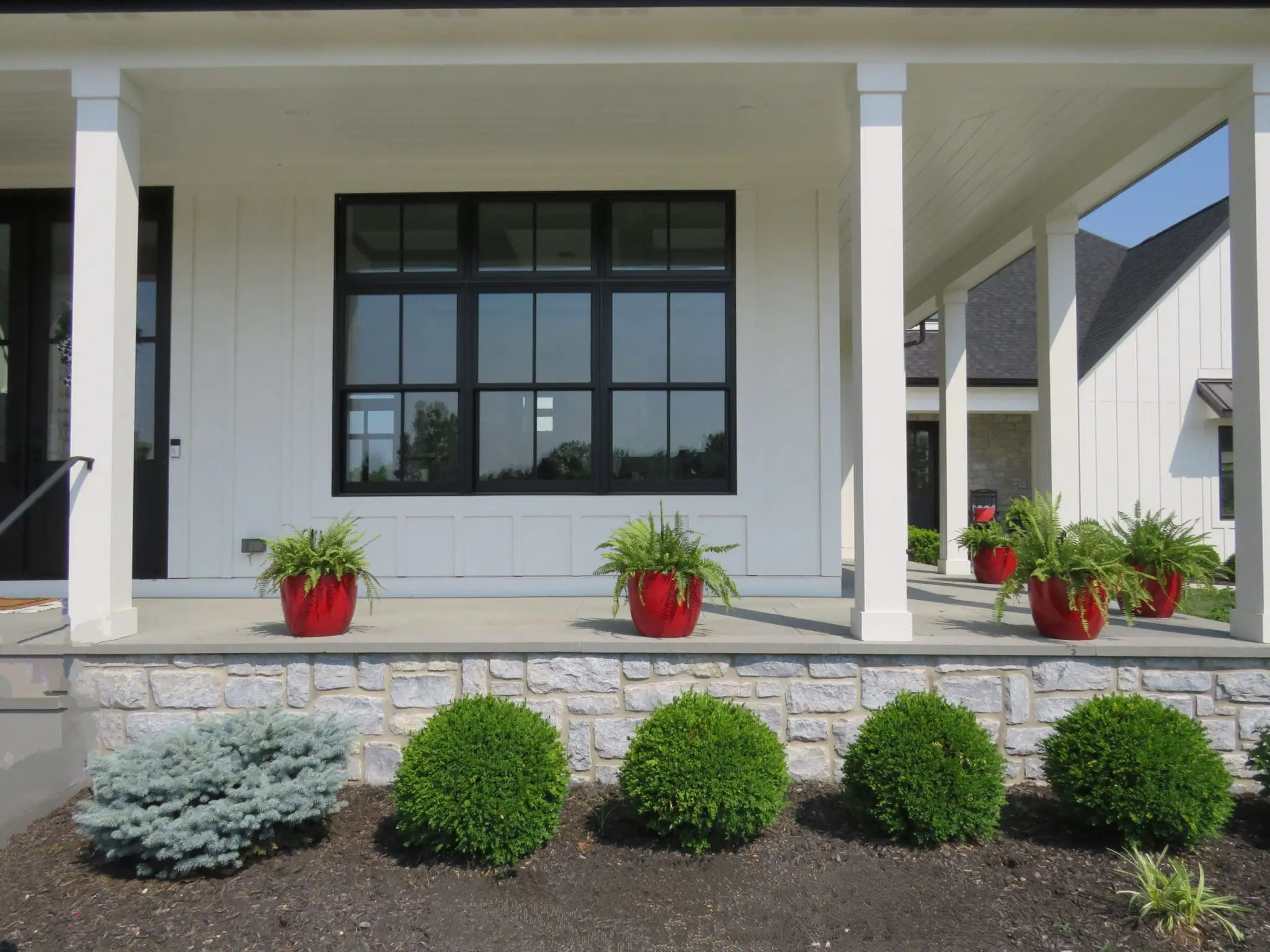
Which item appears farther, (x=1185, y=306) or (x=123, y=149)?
(x=1185, y=306)

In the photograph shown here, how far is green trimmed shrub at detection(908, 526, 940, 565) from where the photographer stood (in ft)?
33.2

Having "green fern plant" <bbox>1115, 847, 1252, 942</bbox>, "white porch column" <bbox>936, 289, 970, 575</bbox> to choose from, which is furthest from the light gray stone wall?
"white porch column" <bbox>936, 289, 970, 575</bbox>

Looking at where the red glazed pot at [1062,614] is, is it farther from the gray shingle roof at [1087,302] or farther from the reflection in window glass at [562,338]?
the gray shingle roof at [1087,302]

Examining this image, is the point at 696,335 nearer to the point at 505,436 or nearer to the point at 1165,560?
the point at 505,436

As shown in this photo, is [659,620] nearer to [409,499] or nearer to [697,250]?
[409,499]

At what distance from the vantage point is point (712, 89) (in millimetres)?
4695

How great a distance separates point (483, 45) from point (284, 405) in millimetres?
2738

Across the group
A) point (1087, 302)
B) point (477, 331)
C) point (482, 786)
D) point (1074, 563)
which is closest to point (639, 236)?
point (477, 331)

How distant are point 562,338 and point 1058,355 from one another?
3.61m

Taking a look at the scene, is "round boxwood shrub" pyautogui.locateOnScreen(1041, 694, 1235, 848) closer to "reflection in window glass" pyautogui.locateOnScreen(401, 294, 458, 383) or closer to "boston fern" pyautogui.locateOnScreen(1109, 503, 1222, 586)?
"boston fern" pyautogui.locateOnScreen(1109, 503, 1222, 586)

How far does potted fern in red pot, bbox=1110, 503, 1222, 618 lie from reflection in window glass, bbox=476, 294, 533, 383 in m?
3.68

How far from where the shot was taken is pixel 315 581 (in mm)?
3965

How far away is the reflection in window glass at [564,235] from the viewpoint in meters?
5.88

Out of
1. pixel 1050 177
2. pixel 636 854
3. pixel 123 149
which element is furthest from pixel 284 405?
pixel 1050 177
